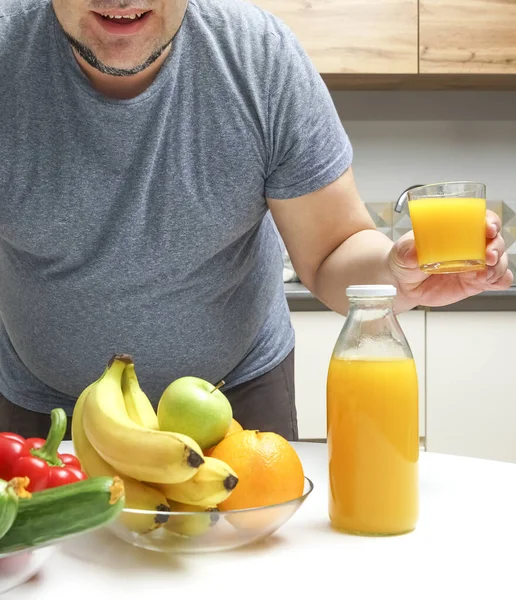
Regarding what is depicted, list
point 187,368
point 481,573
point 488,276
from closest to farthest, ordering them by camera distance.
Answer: point 481,573 → point 488,276 → point 187,368

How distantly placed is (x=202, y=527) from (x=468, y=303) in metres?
1.84

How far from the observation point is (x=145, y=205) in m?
1.20

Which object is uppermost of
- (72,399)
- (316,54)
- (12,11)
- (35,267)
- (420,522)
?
(12,11)

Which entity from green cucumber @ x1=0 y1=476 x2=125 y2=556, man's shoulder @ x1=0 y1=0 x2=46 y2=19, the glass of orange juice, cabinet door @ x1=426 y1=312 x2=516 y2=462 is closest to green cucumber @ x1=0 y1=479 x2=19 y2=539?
green cucumber @ x1=0 y1=476 x2=125 y2=556

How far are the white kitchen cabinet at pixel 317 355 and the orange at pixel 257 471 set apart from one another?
5.47ft

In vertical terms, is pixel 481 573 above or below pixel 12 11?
below

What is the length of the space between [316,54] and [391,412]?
2.07m

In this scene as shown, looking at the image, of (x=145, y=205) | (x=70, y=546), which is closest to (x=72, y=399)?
(x=145, y=205)

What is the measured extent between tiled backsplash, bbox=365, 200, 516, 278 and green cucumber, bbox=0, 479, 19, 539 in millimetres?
2482

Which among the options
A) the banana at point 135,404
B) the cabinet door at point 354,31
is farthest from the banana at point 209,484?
the cabinet door at point 354,31

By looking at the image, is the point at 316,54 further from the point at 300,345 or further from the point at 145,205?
the point at 145,205

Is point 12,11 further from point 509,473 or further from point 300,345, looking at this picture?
point 300,345

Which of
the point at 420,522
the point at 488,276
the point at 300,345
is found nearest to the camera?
the point at 420,522

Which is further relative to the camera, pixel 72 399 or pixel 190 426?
pixel 72 399
